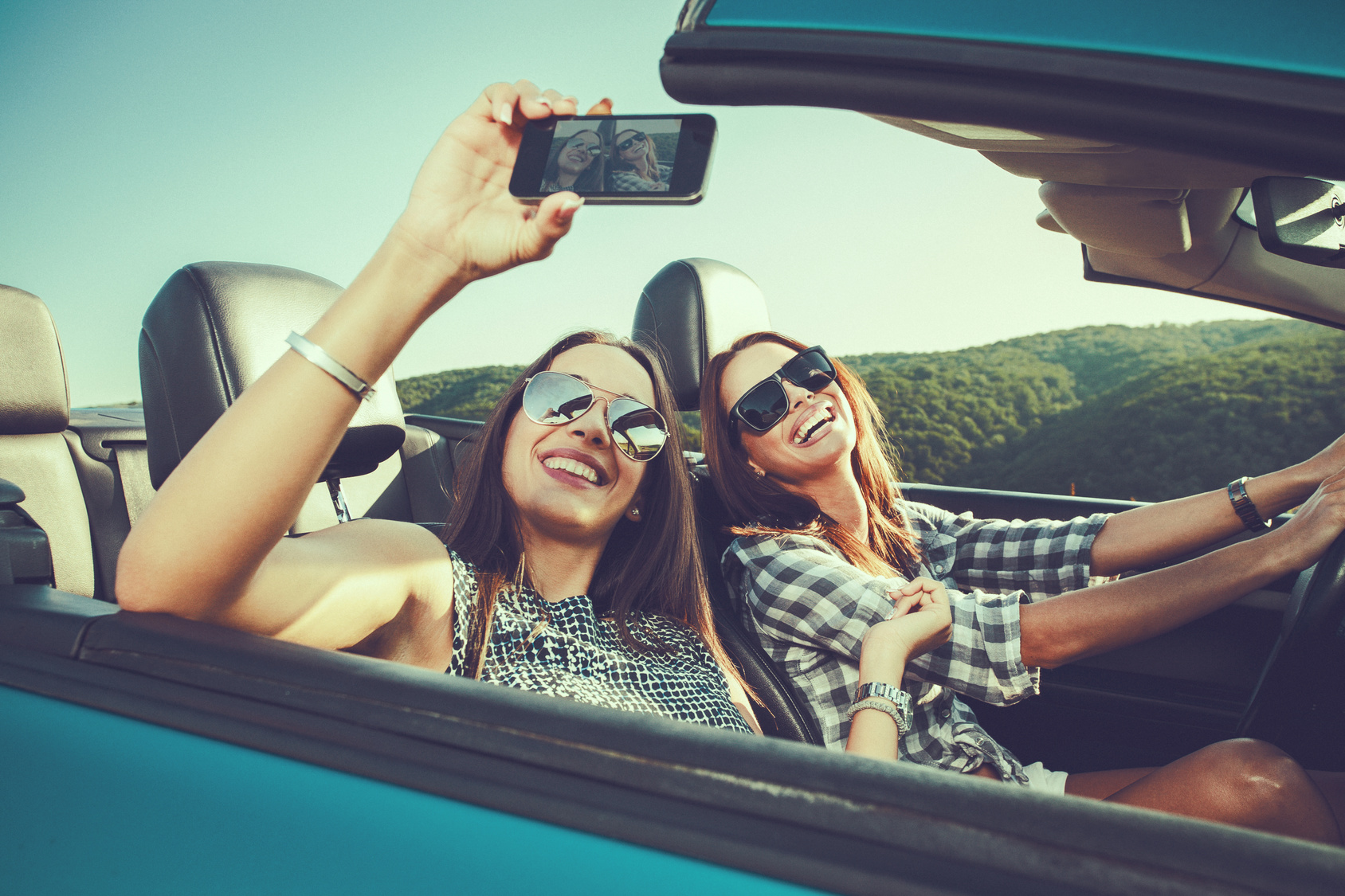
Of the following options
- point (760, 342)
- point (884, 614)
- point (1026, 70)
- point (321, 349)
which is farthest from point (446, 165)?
point (760, 342)

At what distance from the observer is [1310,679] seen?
1.68 m

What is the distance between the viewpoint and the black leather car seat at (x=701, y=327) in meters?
2.24

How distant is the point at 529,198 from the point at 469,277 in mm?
144

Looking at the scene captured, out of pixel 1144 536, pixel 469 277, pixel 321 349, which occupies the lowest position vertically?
pixel 1144 536

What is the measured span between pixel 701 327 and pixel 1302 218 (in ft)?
5.12

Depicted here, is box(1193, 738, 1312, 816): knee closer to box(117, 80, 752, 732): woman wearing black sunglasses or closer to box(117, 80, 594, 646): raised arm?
box(117, 80, 752, 732): woman wearing black sunglasses

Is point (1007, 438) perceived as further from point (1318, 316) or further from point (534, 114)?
point (534, 114)

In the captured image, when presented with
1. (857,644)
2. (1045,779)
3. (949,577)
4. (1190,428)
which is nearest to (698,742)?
(857,644)

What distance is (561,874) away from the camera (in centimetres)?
69

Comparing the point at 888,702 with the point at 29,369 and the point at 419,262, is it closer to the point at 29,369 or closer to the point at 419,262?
the point at 419,262

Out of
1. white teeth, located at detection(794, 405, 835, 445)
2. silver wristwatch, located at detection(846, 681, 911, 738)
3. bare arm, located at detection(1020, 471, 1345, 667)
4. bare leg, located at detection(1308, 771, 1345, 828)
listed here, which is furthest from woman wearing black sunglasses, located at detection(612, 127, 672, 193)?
bare leg, located at detection(1308, 771, 1345, 828)

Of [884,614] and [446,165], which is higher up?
[446,165]

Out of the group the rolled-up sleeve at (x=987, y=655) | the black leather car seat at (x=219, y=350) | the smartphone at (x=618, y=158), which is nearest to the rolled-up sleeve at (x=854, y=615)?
the rolled-up sleeve at (x=987, y=655)

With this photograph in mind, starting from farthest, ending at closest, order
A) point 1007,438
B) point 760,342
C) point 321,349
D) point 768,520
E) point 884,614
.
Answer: point 1007,438 < point 760,342 < point 768,520 < point 884,614 < point 321,349
